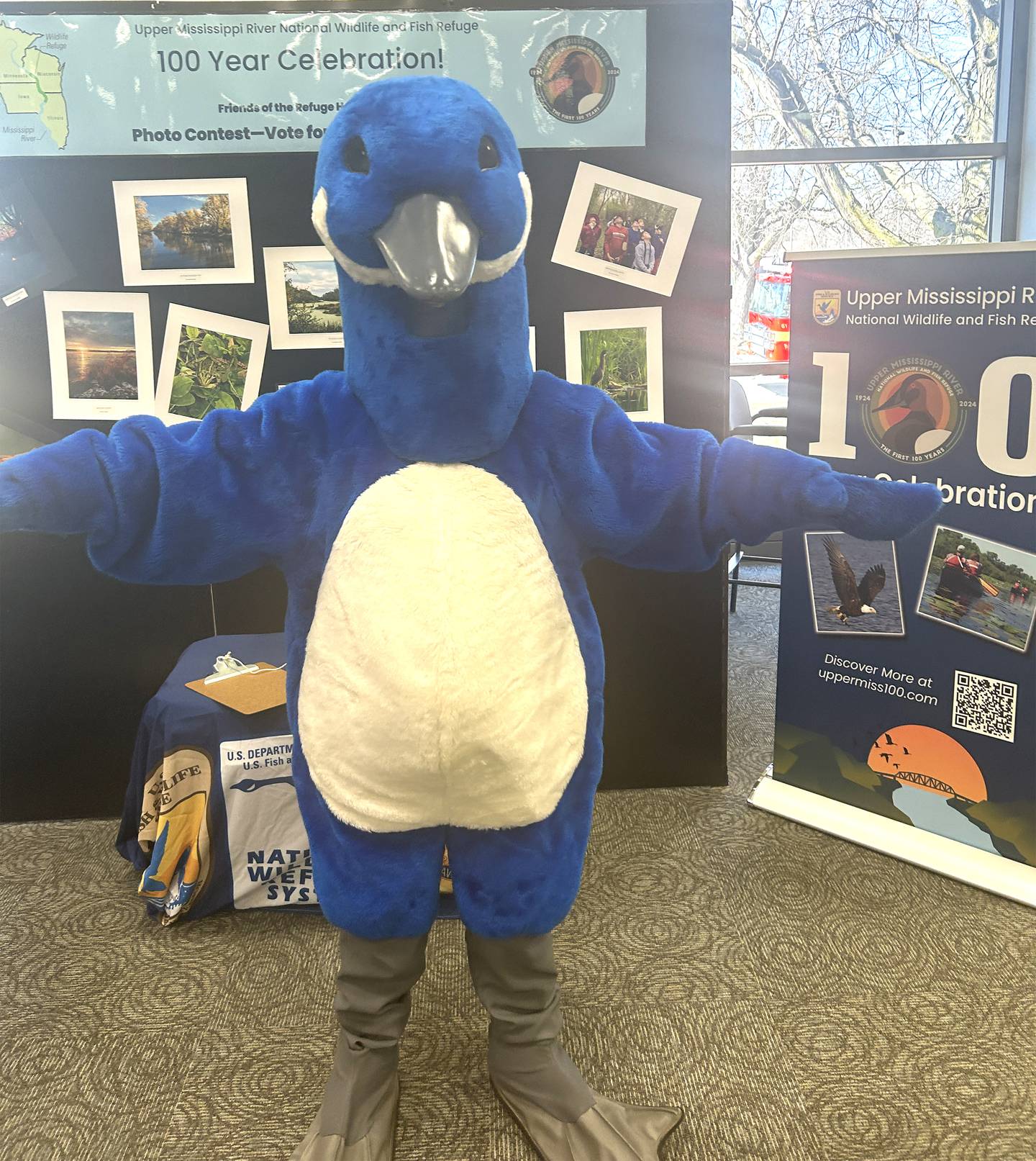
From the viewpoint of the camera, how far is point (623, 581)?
2.32 metres

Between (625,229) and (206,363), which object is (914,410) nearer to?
(625,229)

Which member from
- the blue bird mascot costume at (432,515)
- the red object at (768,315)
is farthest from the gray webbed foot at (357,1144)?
the red object at (768,315)

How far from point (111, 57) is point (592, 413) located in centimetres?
150

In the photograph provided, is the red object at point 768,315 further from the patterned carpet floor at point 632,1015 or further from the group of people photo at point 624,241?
the patterned carpet floor at point 632,1015

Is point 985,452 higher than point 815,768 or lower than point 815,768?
higher

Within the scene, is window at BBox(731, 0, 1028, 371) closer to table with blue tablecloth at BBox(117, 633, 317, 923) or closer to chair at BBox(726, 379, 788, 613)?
chair at BBox(726, 379, 788, 613)

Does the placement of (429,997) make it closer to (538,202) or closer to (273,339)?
(273,339)

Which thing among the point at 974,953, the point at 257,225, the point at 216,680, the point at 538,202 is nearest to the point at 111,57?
the point at 257,225

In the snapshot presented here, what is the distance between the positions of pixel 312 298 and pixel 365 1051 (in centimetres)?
155

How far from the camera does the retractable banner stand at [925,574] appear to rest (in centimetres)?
193

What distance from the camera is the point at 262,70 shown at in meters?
1.95

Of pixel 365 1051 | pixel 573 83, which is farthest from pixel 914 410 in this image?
pixel 365 1051

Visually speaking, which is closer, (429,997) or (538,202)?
(429,997)

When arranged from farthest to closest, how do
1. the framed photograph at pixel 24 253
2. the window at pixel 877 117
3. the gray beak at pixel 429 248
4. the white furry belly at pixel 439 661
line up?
the window at pixel 877 117
the framed photograph at pixel 24 253
the white furry belly at pixel 439 661
the gray beak at pixel 429 248
